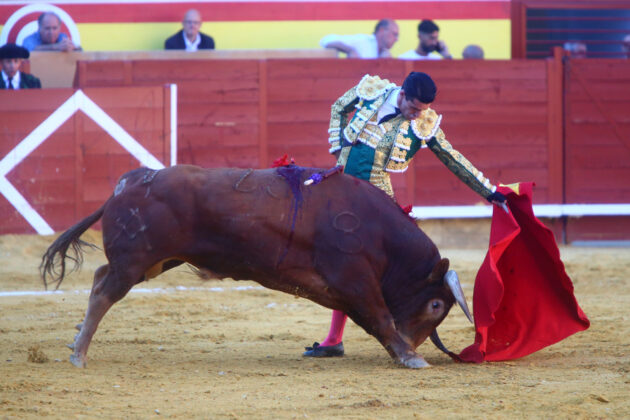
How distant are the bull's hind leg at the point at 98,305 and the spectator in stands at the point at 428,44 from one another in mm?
5050

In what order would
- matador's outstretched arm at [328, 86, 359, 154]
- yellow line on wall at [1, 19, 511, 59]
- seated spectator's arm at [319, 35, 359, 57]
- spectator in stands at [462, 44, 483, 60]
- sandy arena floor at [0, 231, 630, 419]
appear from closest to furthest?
sandy arena floor at [0, 231, 630, 419] < matador's outstretched arm at [328, 86, 359, 154] < seated spectator's arm at [319, 35, 359, 57] < spectator in stands at [462, 44, 483, 60] < yellow line on wall at [1, 19, 511, 59]

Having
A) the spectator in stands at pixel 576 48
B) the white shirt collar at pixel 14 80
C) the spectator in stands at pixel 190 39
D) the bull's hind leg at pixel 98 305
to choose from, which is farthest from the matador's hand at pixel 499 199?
the spectator in stands at pixel 576 48

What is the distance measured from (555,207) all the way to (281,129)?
2599 mm

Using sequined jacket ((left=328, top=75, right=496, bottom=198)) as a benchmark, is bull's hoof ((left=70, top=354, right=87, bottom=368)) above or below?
below

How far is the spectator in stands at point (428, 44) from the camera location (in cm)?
831

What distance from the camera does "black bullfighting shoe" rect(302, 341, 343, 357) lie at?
4.13 m

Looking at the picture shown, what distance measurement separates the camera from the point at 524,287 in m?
4.18

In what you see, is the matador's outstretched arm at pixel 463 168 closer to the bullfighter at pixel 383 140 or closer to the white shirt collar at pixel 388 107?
the bullfighter at pixel 383 140

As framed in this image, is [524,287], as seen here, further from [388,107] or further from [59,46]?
[59,46]

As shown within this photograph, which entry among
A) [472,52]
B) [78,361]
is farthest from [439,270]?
[472,52]

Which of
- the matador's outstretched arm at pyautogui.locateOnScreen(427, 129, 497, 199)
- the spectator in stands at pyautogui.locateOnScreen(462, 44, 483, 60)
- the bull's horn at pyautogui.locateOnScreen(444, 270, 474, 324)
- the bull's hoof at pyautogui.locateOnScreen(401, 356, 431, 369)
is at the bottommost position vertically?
the bull's hoof at pyautogui.locateOnScreen(401, 356, 431, 369)

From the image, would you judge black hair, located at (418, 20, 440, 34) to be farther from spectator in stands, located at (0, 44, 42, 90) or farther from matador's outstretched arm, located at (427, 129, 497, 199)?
matador's outstretched arm, located at (427, 129, 497, 199)

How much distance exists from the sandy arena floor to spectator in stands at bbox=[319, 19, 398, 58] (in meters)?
3.19

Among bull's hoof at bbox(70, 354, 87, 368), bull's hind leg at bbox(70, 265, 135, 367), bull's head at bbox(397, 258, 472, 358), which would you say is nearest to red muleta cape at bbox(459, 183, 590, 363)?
bull's head at bbox(397, 258, 472, 358)
